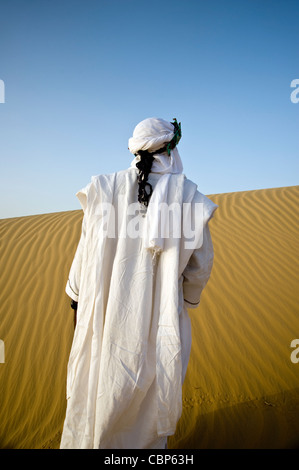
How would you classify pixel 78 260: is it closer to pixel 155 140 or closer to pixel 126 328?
pixel 126 328

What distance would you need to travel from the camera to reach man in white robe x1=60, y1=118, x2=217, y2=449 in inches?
72.1

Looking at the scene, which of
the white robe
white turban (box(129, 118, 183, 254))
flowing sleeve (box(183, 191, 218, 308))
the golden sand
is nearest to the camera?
the white robe

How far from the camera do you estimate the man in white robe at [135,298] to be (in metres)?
1.83

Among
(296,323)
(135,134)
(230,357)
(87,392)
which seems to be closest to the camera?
(87,392)

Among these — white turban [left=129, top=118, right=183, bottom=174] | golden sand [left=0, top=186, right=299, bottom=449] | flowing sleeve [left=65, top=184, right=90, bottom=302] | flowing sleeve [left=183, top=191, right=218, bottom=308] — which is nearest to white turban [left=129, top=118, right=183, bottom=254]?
white turban [left=129, top=118, right=183, bottom=174]

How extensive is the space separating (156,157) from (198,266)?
30.7 inches

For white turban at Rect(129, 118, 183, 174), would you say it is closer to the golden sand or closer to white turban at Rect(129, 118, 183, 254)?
white turban at Rect(129, 118, 183, 254)

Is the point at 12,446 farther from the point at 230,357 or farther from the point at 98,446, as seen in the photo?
the point at 230,357

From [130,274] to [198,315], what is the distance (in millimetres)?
3441

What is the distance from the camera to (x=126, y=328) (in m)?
1.90

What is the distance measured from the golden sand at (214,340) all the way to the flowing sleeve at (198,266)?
5.65 feet

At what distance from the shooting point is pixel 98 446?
1.77 m

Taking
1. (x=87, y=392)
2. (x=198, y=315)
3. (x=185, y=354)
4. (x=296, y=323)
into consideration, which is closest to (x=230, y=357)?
(x=198, y=315)

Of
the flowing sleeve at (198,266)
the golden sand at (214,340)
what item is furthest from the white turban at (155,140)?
the golden sand at (214,340)
